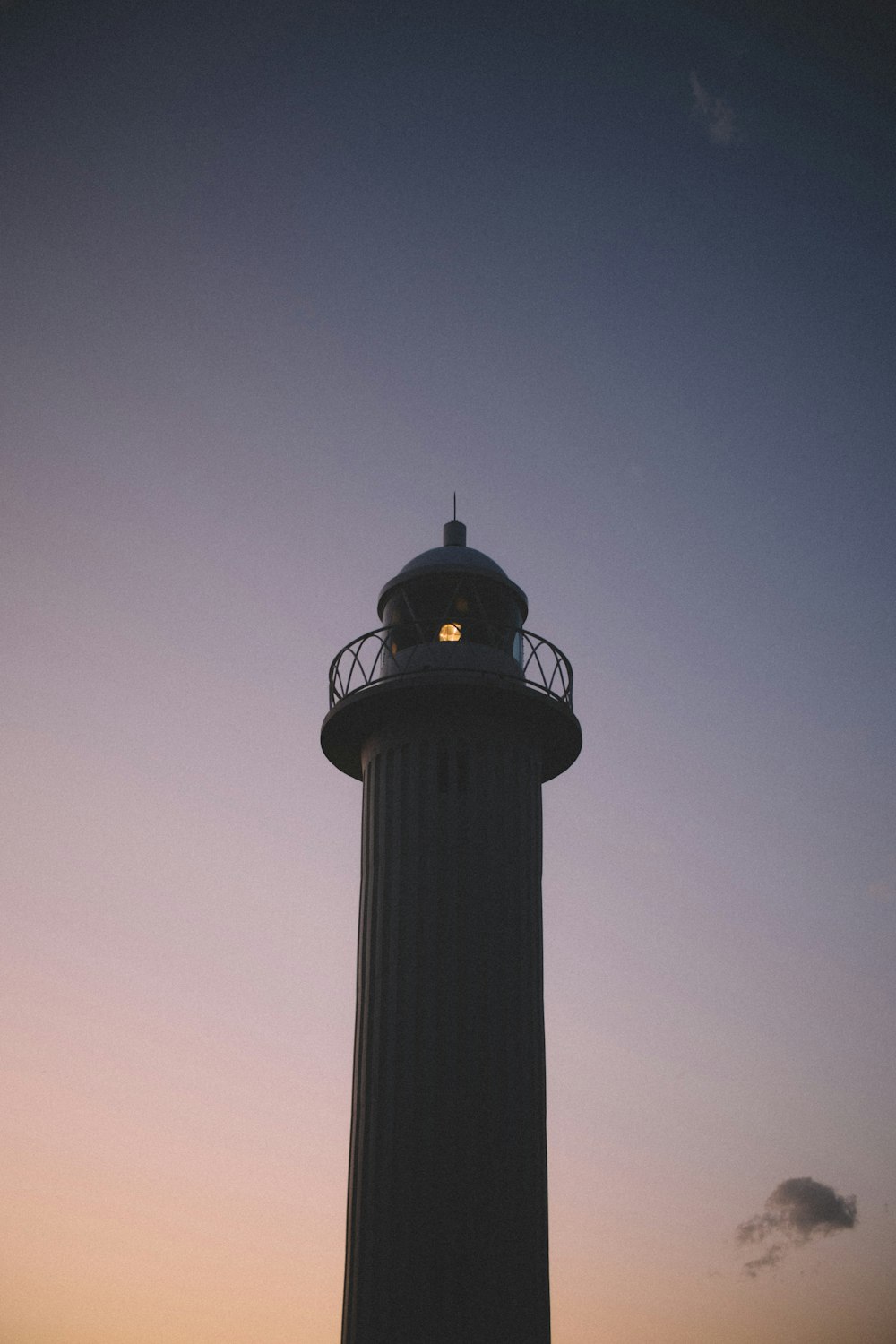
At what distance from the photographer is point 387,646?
21.6m

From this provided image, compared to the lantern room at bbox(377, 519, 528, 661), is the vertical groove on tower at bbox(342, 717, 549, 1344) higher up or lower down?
lower down

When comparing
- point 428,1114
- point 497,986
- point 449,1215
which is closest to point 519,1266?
point 449,1215

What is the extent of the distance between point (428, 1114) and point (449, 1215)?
1577 millimetres

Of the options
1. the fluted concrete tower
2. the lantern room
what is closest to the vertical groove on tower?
the fluted concrete tower

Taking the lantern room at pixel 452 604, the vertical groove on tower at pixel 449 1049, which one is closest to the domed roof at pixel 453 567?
the lantern room at pixel 452 604

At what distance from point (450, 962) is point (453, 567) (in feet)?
26.1

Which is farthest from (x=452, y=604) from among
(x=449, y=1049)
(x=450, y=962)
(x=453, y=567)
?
(x=449, y=1049)

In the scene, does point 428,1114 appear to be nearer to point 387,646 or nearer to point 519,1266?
point 519,1266

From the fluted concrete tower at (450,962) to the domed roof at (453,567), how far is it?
5 centimetres

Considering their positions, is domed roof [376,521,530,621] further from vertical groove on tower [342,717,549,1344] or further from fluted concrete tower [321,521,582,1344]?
vertical groove on tower [342,717,549,1344]

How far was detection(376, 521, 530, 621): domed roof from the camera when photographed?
21.6m

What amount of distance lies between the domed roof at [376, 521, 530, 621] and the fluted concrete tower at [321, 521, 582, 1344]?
0.17ft

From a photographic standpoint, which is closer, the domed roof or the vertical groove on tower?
the vertical groove on tower

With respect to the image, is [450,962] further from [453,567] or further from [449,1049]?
[453,567]
